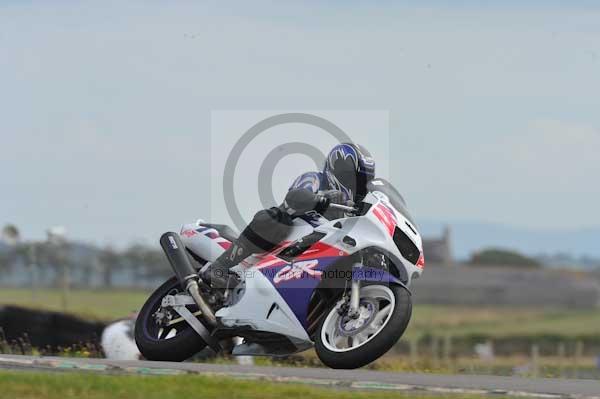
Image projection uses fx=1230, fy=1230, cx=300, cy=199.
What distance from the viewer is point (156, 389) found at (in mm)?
8359

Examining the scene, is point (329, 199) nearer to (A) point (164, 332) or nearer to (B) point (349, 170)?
(B) point (349, 170)

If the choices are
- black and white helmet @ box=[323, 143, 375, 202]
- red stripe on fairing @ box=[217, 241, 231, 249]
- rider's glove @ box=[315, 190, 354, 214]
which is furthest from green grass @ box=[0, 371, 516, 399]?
red stripe on fairing @ box=[217, 241, 231, 249]

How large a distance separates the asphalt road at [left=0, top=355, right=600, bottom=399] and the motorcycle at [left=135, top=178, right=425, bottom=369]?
452 millimetres

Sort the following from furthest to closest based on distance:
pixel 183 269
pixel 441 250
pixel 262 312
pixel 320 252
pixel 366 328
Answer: pixel 441 250 < pixel 183 269 < pixel 262 312 < pixel 320 252 < pixel 366 328

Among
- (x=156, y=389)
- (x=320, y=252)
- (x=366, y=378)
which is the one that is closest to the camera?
(x=156, y=389)

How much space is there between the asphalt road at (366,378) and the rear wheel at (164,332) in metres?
0.80

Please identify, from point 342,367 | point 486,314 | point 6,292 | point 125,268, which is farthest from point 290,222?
point 486,314

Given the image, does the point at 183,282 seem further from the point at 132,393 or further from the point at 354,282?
the point at 132,393

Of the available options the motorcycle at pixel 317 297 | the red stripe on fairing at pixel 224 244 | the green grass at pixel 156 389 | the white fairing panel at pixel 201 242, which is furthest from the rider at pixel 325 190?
the green grass at pixel 156 389

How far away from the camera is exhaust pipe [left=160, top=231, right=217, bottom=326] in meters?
11.4

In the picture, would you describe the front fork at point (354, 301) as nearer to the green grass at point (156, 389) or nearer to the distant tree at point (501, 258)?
the green grass at point (156, 389)

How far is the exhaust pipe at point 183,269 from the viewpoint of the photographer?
11391 millimetres

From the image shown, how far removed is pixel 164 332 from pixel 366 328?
240 centimetres

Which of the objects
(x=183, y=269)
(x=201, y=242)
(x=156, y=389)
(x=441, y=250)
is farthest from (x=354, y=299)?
(x=441, y=250)
